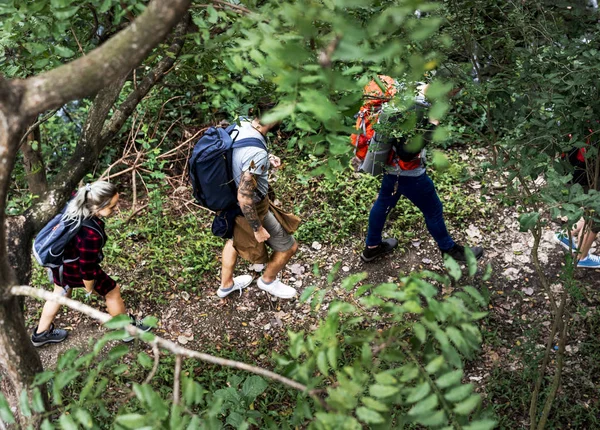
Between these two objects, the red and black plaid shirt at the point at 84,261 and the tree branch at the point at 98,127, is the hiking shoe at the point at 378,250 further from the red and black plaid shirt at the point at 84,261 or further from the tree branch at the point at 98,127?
the tree branch at the point at 98,127

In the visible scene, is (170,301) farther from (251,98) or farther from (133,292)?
(251,98)

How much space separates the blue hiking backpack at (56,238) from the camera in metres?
3.53

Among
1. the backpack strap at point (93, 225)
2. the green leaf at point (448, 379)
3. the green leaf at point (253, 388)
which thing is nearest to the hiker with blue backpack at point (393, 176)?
the green leaf at point (253, 388)

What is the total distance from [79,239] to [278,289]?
1.76 metres

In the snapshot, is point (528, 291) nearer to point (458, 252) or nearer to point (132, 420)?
point (458, 252)

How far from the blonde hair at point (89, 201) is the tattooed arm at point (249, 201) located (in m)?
0.86

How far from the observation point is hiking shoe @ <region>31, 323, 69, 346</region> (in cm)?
427

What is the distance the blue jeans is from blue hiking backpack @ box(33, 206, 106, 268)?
7.46 feet

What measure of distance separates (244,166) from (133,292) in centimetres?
195

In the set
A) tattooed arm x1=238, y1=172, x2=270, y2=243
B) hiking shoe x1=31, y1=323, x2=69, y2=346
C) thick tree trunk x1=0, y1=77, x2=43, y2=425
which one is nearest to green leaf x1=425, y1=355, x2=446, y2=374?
thick tree trunk x1=0, y1=77, x2=43, y2=425

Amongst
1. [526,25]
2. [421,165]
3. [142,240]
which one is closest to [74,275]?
[142,240]

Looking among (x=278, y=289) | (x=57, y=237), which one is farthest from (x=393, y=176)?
(x=57, y=237)

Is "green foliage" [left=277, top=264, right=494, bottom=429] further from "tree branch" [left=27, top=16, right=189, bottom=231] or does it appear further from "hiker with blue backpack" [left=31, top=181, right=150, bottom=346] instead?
"hiker with blue backpack" [left=31, top=181, right=150, bottom=346]

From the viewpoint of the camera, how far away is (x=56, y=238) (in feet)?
11.6
